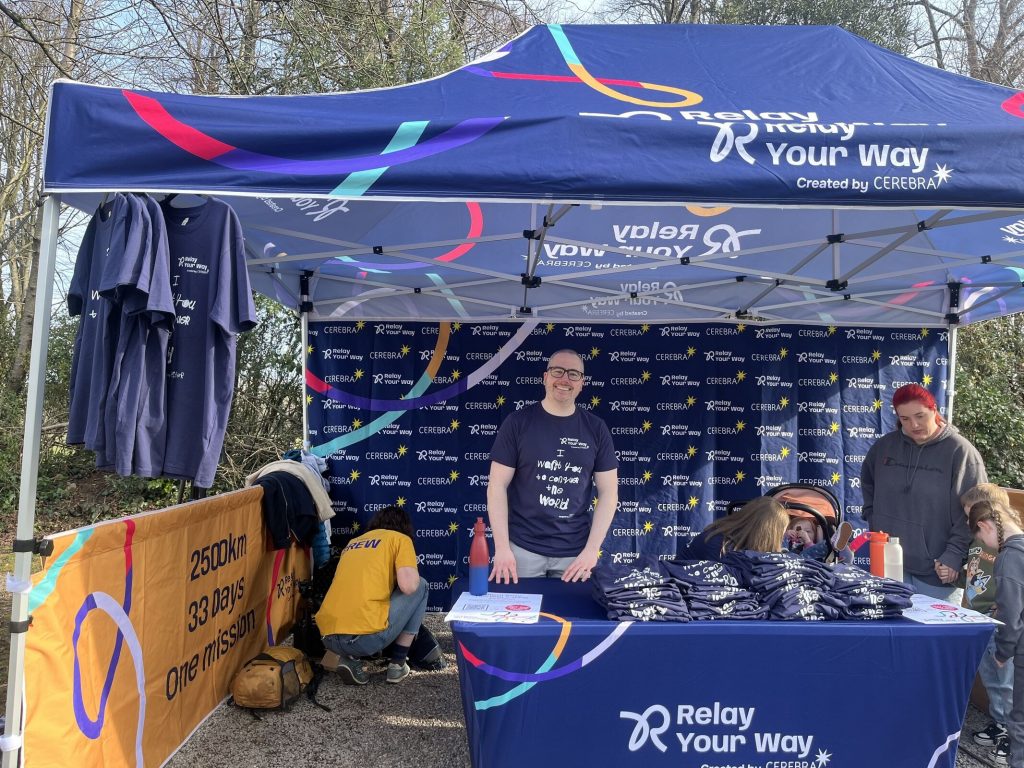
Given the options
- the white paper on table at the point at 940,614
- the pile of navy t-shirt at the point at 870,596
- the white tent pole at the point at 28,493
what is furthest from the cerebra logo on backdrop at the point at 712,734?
the white tent pole at the point at 28,493

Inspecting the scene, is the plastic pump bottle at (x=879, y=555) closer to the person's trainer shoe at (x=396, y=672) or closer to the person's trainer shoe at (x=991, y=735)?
the person's trainer shoe at (x=991, y=735)

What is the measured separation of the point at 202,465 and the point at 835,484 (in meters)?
4.75

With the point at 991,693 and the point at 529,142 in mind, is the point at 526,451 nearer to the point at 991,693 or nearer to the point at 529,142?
the point at 529,142

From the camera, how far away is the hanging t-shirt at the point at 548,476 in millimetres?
3285

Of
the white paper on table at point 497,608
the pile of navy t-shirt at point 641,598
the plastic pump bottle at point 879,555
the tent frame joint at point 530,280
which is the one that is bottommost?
the white paper on table at point 497,608

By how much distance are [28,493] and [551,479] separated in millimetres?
1976

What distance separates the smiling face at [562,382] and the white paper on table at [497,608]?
883 millimetres

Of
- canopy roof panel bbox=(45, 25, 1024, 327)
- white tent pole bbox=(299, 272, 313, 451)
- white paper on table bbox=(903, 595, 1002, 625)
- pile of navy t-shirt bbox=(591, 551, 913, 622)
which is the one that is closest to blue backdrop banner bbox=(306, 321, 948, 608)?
white tent pole bbox=(299, 272, 313, 451)

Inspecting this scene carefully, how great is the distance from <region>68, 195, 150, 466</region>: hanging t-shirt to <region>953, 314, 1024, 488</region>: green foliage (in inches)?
339

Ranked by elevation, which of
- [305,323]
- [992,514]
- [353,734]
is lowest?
[353,734]

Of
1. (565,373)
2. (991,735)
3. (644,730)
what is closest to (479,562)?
(644,730)

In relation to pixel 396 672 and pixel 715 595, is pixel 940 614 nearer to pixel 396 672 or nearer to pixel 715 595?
pixel 715 595

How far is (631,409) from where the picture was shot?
18.8ft

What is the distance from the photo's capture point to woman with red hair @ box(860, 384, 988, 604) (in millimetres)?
3633
